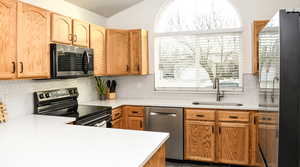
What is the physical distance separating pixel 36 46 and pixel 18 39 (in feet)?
0.77

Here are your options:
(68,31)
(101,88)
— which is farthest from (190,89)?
(68,31)

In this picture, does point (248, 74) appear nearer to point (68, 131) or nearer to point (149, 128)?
point (149, 128)

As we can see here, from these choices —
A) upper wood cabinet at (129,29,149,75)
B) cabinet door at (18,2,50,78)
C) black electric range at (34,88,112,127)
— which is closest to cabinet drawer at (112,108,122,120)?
black electric range at (34,88,112,127)

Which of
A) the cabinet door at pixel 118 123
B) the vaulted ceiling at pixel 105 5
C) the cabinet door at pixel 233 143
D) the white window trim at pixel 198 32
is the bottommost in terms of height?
the cabinet door at pixel 233 143

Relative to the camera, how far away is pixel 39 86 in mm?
2988

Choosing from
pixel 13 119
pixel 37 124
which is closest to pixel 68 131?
pixel 37 124

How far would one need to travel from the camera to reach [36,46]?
2.48m

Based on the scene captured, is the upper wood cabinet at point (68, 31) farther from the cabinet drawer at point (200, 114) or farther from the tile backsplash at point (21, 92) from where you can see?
the cabinet drawer at point (200, 114)

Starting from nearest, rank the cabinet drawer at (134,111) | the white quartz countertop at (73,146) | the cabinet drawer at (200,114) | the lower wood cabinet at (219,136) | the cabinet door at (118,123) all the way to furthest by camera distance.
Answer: the white quartz countertop at (73,146)
the lower wood cabinet at (219,136)
the cabinet drawer at (200,114)
the cabinet door at (118,123)
the cabinet drawer at (134,111)

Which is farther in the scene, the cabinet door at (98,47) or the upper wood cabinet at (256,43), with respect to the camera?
the cabinet door at (98,47)

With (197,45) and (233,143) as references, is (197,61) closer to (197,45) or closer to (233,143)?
(197,45)

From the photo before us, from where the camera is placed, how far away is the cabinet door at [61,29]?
269cm

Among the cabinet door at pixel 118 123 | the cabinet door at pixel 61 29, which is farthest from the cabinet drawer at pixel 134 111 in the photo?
the cabinet door at pixel 61 29

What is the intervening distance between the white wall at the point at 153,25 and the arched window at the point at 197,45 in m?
0.11
